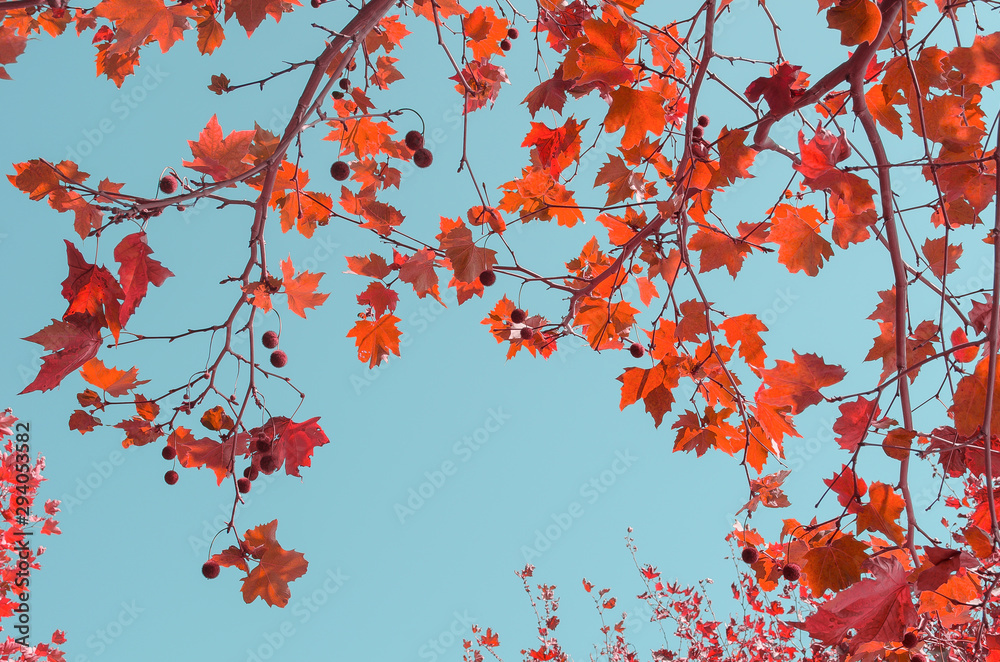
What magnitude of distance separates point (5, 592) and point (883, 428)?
5.62 metres

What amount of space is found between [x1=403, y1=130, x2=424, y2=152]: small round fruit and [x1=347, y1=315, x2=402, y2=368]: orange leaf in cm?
59

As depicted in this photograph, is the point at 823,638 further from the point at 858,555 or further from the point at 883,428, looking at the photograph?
the point at 883,428

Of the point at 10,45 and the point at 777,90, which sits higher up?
the point at 10,45

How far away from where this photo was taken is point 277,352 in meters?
2.09

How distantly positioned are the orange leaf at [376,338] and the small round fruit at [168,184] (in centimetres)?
70

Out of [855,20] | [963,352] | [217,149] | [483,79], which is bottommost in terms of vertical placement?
[963,352]

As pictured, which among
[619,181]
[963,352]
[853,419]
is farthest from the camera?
[619,181]

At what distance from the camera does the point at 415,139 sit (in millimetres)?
1985

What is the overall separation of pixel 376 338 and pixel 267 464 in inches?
23.1

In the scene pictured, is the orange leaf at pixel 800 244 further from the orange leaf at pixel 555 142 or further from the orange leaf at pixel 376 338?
the orange leaf at pixel 376 338

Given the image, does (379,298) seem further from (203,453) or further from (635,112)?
(635,112)

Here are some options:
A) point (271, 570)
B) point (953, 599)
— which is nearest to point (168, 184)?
point (271, 570)

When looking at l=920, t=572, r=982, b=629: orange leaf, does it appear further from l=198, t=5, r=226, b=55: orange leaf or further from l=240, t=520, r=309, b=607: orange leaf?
l=198, t=5, r=226, b=55: orange leaf

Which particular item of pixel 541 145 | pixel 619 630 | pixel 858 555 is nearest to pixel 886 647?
pixel 858 555
